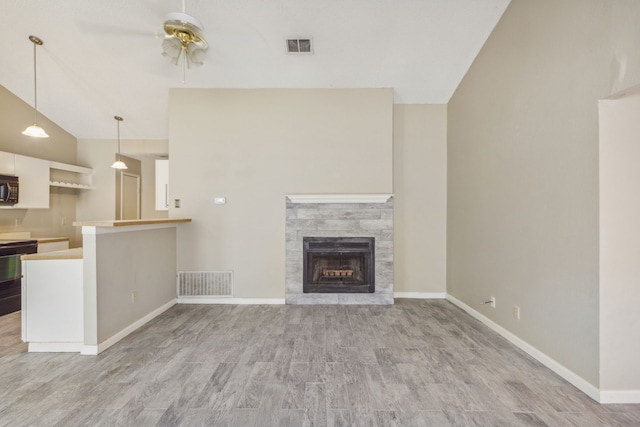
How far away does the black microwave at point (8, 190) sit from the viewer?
3703mm

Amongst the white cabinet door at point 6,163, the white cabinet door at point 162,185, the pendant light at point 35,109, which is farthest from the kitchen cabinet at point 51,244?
the white cabinet door at point 162,185

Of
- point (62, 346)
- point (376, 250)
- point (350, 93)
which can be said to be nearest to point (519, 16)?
point (350, 93)

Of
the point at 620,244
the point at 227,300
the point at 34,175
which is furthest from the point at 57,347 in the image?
the point at 620,244

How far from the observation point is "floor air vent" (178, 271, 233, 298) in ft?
12.9

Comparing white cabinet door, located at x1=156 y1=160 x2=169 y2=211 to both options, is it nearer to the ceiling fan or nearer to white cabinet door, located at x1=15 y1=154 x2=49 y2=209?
white cabinet door, located at x1=15 y1=154 x2=49 y2=209

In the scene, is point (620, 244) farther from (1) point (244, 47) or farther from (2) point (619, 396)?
(1) point (244, 47)

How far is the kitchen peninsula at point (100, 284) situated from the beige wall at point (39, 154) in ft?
7.92

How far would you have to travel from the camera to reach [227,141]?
3939 mm

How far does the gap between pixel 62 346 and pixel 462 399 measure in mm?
3328

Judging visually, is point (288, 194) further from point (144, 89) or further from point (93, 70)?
point (93, 70)

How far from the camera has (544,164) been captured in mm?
2377

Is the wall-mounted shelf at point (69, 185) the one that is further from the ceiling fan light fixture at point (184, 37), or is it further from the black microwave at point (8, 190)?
the ceiling fan light fixture at point (184, 37)

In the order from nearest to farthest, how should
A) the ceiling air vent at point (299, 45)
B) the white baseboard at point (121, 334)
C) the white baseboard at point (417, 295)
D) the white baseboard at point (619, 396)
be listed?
1. the white baseboard at point (619, 396)
2. the white baseboard at point (121, 334)
3. the ceiling air vent at point (299, 45)
4. the white baseboard at point (417, 295)

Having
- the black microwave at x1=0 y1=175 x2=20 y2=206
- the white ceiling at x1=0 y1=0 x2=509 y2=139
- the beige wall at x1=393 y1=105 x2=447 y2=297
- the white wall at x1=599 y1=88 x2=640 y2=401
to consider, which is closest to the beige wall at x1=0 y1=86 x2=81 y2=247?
the white ceiling at x1=0 y1=0 x2=509 y2=139
